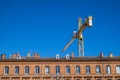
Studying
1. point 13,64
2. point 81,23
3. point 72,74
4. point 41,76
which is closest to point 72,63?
point 72,74

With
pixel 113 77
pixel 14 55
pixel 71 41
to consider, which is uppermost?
pixel 71 41

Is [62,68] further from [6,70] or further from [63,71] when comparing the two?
[6,70]

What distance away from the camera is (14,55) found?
3445 inches

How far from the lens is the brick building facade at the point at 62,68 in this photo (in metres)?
85.1

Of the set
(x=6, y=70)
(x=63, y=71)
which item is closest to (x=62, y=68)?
(x=63, y=71)

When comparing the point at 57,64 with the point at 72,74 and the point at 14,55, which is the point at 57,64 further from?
the point at 14,55

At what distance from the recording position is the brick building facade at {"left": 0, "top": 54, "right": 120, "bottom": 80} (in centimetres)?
8512

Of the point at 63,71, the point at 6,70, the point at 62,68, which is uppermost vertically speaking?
the point at 62,68

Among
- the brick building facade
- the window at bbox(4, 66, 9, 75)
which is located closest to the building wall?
the brick building facade

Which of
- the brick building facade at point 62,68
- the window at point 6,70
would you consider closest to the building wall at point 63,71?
the brick building facade at point 62,68

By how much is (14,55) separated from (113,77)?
24215mm

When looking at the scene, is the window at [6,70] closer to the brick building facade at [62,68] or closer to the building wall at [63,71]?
the brick building facade at [62,68]

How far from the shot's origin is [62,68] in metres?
85.8

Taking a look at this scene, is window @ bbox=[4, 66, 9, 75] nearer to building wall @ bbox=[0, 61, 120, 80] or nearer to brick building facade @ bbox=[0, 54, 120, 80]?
brick building facade @ bbox=[0, 54, 120, 80]
